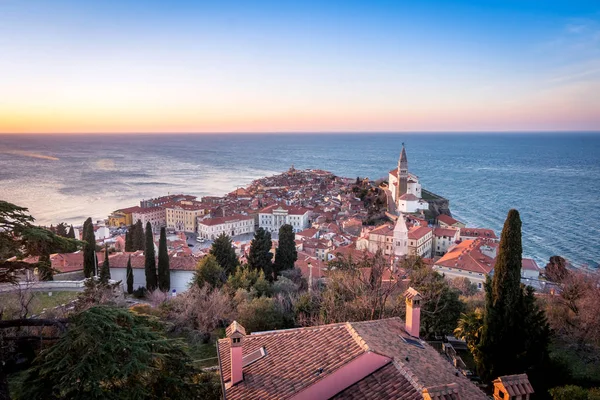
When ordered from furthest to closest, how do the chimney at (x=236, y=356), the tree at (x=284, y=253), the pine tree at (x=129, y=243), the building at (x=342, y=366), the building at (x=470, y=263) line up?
the pine tree at (x=129, y=243)
the building at (x=470, y=263)
the tree at (x=284, y=253)
the chimney at (x=236, y=356)
the building at (x=342, y=366)

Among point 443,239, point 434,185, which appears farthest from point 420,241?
point 434,185

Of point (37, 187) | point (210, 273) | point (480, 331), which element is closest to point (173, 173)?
point (37, 187)

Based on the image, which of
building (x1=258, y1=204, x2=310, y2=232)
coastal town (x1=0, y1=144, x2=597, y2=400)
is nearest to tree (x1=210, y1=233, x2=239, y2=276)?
coastal town (x1=0, y1=144, x2=597, y2=400)

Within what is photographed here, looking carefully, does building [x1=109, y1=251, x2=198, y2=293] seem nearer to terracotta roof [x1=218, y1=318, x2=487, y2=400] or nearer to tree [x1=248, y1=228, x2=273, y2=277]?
tree [x1=248, y1=228, x2=273, y2=277]

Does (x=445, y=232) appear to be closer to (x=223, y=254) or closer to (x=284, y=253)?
(x=284, y=253)

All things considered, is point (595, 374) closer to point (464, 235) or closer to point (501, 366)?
point (501, 366)

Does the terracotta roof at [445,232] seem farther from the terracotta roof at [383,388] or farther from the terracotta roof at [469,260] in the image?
the terracotta roof at [383,388]

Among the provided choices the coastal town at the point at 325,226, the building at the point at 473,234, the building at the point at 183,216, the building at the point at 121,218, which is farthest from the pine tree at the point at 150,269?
the building at the point at 183,216
